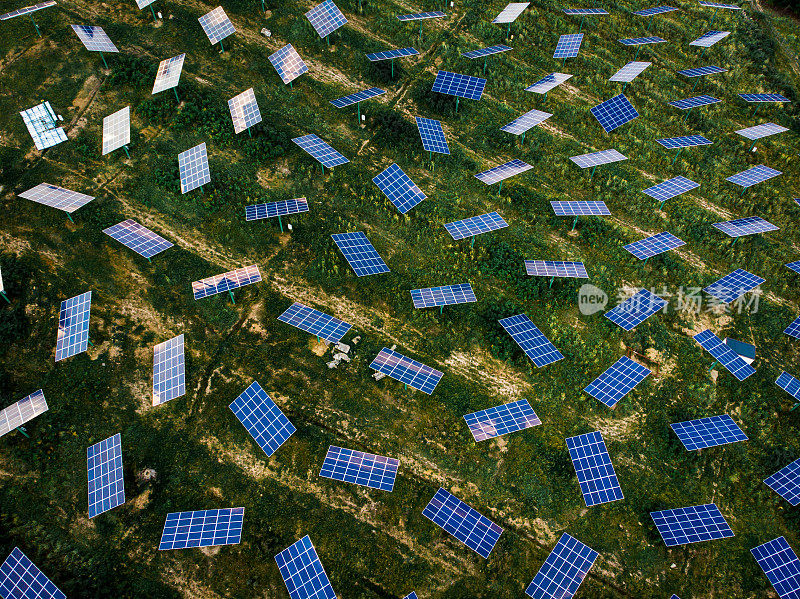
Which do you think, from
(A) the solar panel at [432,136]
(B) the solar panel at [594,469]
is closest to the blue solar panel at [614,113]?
(A) the solar panel at [432,136]

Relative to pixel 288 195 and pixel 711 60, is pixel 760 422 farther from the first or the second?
pixel 711 60

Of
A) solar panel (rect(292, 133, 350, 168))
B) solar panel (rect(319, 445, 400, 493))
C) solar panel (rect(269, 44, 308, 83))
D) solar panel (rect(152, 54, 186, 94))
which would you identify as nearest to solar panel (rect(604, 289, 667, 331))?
solar panel (rect(319, 445, 400, 493))

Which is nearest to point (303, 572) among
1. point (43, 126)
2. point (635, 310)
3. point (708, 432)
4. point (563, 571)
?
point (563, 571)

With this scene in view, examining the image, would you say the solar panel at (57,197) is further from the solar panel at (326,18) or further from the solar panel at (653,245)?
the solar panel at (653,245)

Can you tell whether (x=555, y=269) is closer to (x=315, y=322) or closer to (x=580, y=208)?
(x=580, y=208)

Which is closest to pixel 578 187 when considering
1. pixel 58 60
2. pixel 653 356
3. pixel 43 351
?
pixel 653 356
